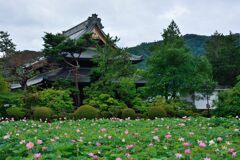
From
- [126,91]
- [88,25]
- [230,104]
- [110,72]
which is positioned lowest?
[230,104]

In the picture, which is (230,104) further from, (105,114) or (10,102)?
(10,102)

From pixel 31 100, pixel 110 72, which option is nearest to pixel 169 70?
pixel 110 72

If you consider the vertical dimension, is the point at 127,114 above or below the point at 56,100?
below

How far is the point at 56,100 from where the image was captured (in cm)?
1833

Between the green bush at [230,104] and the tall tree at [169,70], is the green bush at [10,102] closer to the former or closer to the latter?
the tall tree at [169,70]

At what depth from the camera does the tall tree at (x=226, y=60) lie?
35938mm

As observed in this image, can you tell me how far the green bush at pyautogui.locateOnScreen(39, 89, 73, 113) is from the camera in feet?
60.0

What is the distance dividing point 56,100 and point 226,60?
2209 centimetres

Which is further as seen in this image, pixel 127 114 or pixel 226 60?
pixel 226 60

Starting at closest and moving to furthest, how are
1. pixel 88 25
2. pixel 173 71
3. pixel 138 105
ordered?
1. pixel 138 105
2. pixel 173 71
3. pixel 88 25

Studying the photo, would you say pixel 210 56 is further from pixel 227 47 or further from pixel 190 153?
pixel 190 153

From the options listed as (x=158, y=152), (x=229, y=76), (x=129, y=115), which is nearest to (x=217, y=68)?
(x=229, y=76)

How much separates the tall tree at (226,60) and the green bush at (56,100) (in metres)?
20.9

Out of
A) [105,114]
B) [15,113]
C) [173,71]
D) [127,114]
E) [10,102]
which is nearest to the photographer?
[127,114]
